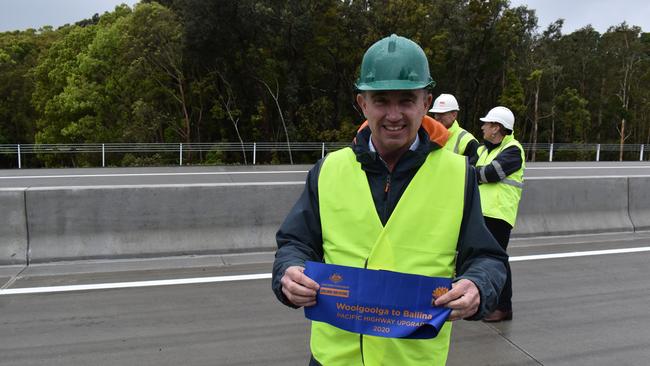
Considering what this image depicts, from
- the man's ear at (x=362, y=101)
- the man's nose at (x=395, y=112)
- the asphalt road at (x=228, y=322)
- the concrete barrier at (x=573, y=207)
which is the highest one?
the man's ear at (x=362, y=101)

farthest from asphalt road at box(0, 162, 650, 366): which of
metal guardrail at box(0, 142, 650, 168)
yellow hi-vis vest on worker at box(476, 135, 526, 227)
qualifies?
metal guardrail at box(0, 142, 650, 168)

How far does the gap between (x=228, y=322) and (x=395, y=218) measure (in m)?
3.47

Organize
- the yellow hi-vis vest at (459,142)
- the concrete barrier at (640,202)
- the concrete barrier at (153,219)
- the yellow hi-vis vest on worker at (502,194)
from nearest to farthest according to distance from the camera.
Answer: the yellow hi-vis vest on worker at (502,194), the yellow hi-vis vest at (459,142), the concrete barrier at (153,219), the concrete barrier at (640,202)

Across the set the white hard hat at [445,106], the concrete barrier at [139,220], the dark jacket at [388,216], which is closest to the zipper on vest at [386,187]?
the dark jacket at [388,216]

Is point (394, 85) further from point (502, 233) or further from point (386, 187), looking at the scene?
point (502, 233)

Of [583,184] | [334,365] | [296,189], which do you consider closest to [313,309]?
[334,365]

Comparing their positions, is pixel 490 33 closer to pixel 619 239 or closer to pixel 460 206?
pixel 619 239

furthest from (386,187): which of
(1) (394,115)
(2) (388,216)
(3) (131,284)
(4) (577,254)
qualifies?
(4) (577,254)

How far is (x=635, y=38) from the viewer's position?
51.8 m

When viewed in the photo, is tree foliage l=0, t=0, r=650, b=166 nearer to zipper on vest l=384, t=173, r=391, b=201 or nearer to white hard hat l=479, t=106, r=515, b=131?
white hard hat l=479, t=106, r=515, b=131

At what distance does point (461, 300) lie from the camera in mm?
1768

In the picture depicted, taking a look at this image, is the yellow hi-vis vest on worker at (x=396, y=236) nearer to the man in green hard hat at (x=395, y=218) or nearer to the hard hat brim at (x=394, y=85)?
the man in green hard hat at (x=395, y=218)

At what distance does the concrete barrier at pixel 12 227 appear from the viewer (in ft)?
21.2

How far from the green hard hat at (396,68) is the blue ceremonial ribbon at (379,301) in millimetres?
716
